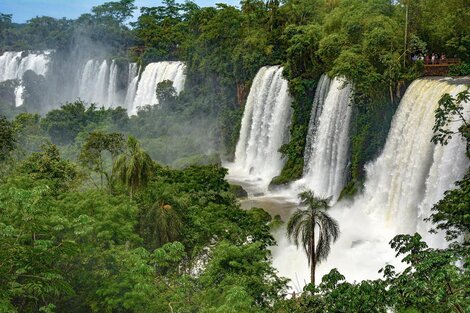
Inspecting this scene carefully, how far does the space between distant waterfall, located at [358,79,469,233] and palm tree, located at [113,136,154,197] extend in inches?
387

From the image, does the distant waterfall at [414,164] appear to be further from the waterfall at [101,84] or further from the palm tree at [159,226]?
the waterfall at [101,84]

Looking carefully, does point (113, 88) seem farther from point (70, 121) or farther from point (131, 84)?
point (70, 121)

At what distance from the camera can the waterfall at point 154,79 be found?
49053mm

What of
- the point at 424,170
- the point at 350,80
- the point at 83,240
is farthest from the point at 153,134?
the point at 83,240

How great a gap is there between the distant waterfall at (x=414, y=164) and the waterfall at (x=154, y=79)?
28685mm

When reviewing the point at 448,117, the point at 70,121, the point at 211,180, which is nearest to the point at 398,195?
the point at 211,180

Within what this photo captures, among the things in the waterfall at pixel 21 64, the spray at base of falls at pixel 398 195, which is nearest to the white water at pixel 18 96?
the waterfall at pixel 21 64

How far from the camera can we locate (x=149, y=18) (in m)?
65.3

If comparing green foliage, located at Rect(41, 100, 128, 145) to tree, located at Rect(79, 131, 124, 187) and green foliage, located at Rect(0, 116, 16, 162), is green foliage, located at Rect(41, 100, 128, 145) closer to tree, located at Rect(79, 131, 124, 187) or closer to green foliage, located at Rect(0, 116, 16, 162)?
green foliage, located at Rect(0, 116, 16, 162)

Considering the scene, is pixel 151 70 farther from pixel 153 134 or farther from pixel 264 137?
pixel 264 137

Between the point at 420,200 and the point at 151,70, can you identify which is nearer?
the point at 420,200

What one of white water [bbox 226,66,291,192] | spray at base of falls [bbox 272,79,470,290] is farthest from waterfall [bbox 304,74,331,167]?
spray at base of falls [bbox 272,79,470,290]

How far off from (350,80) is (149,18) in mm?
45231

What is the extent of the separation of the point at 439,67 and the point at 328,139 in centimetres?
638
